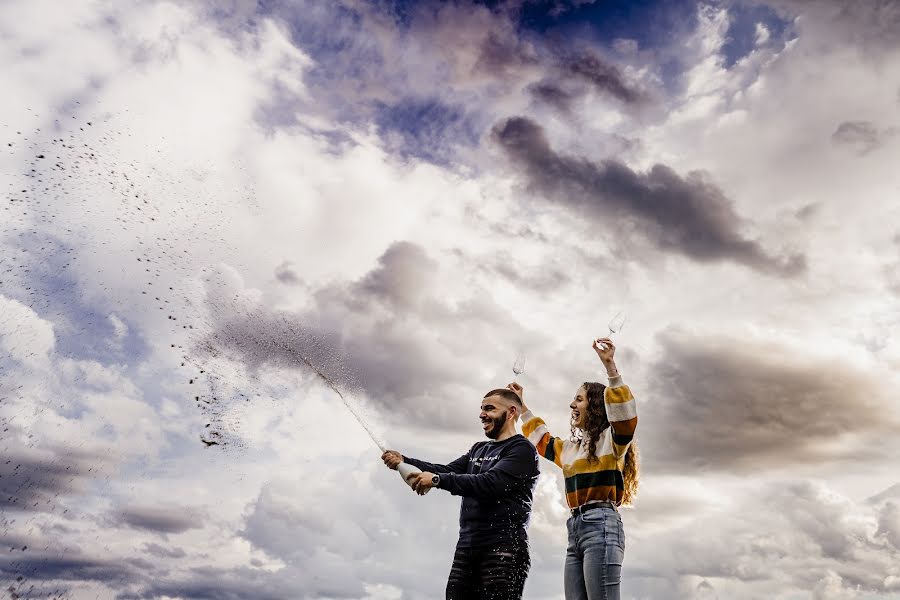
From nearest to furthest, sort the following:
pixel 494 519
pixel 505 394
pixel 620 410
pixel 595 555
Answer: pixel 595 555 < pixel 620 410 < pixel 494 519 < pixel 505 394

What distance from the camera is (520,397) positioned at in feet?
37.1

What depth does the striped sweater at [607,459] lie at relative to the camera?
855cm

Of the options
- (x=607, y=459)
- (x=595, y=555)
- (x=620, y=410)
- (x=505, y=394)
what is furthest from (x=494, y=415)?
(x=595, y=555)

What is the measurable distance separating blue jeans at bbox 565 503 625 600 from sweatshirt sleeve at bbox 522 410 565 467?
1269 millimetres

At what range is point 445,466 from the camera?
10.7m

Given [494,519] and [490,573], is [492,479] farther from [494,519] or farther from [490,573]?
[490,573]

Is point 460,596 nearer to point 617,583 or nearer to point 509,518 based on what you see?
point 509,518

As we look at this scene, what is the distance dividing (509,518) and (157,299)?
754 cm

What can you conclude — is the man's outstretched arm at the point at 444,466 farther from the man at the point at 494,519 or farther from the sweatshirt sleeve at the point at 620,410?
the sweatshirt sleeve at the point at 620,410

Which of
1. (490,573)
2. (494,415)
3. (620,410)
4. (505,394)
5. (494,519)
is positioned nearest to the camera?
(620,410)

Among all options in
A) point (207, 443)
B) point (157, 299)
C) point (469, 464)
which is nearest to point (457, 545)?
point (469, 464)

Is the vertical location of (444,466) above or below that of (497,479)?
above

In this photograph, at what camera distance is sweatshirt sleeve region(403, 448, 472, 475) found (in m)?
10.6

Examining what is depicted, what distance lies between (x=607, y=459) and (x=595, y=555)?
1.18 m
